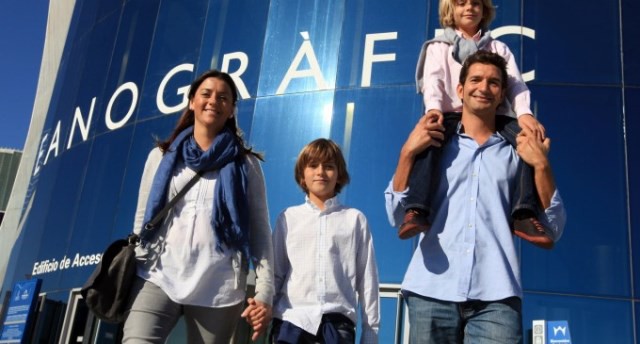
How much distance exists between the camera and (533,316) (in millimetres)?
7168

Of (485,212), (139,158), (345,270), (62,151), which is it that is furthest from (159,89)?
(485,212)

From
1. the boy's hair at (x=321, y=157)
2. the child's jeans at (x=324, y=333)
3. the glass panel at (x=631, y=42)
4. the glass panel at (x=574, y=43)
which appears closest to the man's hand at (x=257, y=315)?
the child's jeans at (x=324, y=333)

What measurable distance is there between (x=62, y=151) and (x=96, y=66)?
1.73 meters

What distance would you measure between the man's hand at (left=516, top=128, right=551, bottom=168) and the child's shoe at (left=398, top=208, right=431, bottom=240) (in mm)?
391

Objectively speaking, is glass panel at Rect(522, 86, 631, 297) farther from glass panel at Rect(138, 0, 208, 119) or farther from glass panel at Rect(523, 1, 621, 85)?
glass panel at Rect(138, 0, 208, 119)

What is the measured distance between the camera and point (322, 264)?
2.84 meters

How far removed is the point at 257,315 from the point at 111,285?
585 mm

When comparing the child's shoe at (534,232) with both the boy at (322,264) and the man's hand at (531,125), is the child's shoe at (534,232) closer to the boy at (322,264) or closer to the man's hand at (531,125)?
the man's hand at (531,125)

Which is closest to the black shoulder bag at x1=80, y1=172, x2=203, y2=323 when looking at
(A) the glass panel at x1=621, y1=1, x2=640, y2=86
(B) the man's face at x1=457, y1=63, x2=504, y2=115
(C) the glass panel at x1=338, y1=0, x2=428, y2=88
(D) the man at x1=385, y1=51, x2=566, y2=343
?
(D) the man at x1=385, y1=51, x2=566, y2=343

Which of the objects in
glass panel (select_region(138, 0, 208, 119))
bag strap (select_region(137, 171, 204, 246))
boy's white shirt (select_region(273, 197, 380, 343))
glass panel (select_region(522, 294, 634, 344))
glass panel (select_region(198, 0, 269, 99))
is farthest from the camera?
glass panel (select_region(138, 0, 208, 119))

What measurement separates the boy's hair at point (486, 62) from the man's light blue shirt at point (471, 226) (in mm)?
217

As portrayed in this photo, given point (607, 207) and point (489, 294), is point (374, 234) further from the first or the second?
point (489, 294)

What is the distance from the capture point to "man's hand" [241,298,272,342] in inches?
100

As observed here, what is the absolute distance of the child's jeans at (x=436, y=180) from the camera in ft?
7.20
